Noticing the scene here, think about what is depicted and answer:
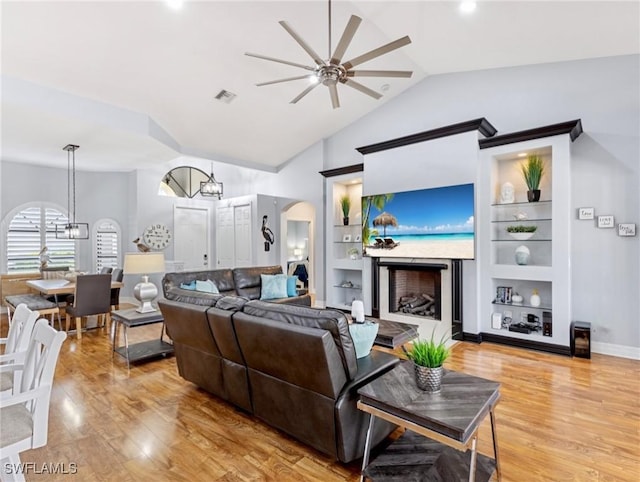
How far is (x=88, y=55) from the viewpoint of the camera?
3.68 m

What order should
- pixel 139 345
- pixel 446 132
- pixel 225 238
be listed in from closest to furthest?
pixel 139 345 → pixel 446 132 → pixel 225 238

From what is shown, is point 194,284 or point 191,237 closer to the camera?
point 194,284

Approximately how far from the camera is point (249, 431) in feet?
8.05

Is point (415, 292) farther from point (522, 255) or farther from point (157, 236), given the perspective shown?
point (157, 236)

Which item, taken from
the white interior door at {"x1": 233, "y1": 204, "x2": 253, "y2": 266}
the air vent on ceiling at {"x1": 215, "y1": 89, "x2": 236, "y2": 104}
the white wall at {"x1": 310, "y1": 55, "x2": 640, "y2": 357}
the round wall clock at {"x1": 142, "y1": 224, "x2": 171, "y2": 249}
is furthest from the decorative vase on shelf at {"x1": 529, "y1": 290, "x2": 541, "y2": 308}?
the round wall clock at {"x1": 142, "y1": 224, "x2": 171, "y2": 249}

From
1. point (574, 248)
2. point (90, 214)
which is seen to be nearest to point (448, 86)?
point (574, 248)

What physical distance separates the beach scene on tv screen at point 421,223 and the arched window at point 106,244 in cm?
589

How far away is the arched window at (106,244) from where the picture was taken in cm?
759

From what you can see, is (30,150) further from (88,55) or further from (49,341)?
(49,341)

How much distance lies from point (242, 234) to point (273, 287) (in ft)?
9.12

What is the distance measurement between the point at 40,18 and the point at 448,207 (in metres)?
5.16

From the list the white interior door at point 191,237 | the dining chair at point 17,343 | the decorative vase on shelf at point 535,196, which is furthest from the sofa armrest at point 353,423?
the white interior door at point 191,237

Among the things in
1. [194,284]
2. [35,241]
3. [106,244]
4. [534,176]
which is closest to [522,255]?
[534,176]

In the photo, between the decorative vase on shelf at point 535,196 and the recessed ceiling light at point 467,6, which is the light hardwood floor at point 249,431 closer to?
the decorative vase on shelf at point 535,196
